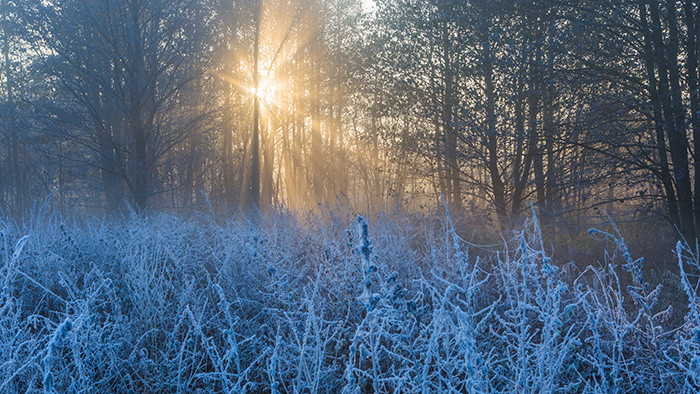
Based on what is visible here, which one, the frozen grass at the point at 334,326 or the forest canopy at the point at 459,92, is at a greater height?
the forest canopy at the point at 459,92

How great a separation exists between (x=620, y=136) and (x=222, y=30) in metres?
10.6

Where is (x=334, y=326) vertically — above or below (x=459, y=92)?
below

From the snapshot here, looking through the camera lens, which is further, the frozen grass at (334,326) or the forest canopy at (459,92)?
the forest canopy at (459,92)

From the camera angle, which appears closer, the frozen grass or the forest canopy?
the frozen grass

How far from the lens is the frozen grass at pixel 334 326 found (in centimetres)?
231

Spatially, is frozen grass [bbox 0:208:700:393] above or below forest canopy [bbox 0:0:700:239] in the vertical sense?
below

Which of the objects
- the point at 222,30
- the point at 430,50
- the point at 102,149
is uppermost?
the point at 222,30

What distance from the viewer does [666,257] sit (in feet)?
24.5

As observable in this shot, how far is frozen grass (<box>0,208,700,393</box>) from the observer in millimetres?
2314

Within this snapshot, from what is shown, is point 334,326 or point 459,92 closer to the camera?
point 334,326

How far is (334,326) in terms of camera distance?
371 centimetres

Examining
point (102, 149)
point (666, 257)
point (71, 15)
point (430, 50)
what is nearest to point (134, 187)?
point (102, 149)

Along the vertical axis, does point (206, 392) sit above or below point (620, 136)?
below

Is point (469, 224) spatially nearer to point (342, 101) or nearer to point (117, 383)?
point (117, 383)
